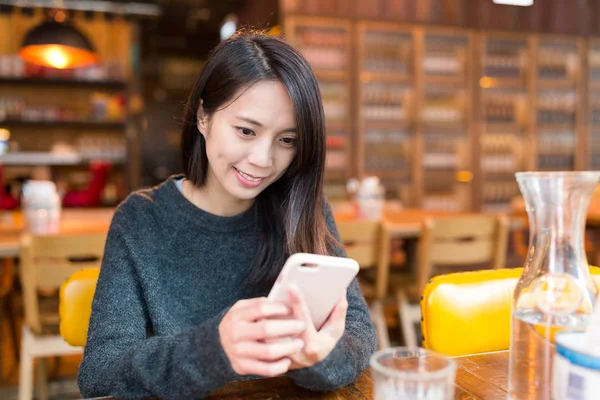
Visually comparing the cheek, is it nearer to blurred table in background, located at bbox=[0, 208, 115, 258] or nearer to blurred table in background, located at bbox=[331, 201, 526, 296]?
blurred table in background, located at bbox=[331, 201, 526, 296]

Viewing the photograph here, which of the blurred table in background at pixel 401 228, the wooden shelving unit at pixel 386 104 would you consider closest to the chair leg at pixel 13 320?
the blurred table in background at pixel 401 228

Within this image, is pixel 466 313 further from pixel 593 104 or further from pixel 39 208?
pixel 593 104

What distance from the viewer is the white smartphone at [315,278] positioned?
0.68 meters

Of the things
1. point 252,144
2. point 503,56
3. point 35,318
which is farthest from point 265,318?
point 503,56

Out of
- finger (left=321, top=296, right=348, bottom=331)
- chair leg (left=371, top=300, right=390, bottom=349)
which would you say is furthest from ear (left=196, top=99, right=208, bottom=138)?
chair leg (left=371, top=300, right=390, bottom=349)

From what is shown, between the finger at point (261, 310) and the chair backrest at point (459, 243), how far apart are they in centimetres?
209

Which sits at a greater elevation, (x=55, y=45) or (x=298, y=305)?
(x=55, y=45)

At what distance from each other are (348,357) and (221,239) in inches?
19.6

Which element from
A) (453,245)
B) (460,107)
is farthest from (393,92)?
(453,245)

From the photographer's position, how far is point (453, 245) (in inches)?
111

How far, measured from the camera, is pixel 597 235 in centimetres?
420

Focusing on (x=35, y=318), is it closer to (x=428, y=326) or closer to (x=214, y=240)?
(x=214, y=240)

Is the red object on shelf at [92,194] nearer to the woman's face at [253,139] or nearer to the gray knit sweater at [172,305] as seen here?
the gray knit sweater at [172,305]

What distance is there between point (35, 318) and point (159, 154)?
7.47 meters
